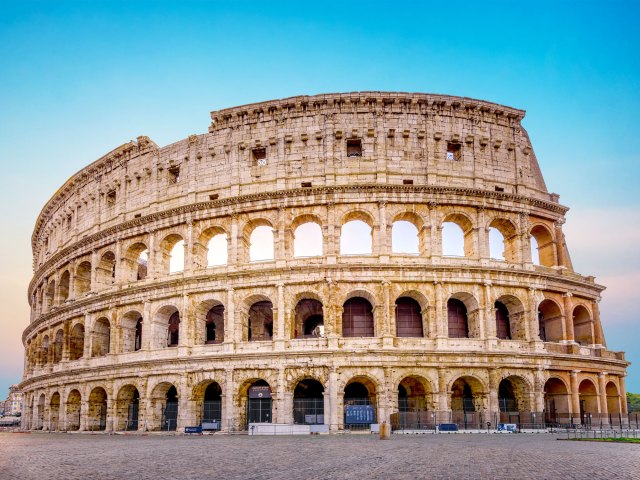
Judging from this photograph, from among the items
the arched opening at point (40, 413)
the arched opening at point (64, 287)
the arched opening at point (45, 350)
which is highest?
the arched opening at point (64, 287)

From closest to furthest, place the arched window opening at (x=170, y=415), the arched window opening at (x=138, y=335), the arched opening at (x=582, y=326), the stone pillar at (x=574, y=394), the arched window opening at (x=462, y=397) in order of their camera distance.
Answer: the arched window opening at (x=462, y=397) → the stone pillar at (x=574, y=394) → the arched window opening at (x=170, y=415) → the arched opening at (x=582, y=326) → the arched window opening at (x=138, y=335)

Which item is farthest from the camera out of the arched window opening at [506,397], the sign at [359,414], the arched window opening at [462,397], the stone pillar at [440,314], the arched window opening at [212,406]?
the arched window opening at [506,397]

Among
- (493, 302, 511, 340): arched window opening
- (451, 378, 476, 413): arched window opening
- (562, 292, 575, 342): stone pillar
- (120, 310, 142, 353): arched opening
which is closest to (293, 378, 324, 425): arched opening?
(451, 378, 476, 413): arched window opening

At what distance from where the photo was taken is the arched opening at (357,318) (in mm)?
31562

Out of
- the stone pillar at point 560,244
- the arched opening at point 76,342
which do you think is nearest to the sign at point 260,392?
the arched opening at point 76,342

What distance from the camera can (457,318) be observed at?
3247cm

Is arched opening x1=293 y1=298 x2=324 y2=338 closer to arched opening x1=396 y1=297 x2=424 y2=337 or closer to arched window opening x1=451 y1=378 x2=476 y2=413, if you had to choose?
arched opening x1=396 y1=297 x2=424 y2=337

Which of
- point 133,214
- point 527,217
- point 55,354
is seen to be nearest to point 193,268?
point 133,214

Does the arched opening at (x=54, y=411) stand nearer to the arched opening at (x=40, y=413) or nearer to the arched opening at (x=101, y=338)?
the arched opening at (x=40, y=413)

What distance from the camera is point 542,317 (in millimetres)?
34469

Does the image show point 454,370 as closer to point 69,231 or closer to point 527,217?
point 527,217

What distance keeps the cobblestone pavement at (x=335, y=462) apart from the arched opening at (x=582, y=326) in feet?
55.6

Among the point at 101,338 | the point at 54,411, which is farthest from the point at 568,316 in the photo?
the point at 54,411

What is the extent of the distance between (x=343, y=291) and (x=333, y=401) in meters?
5.47
